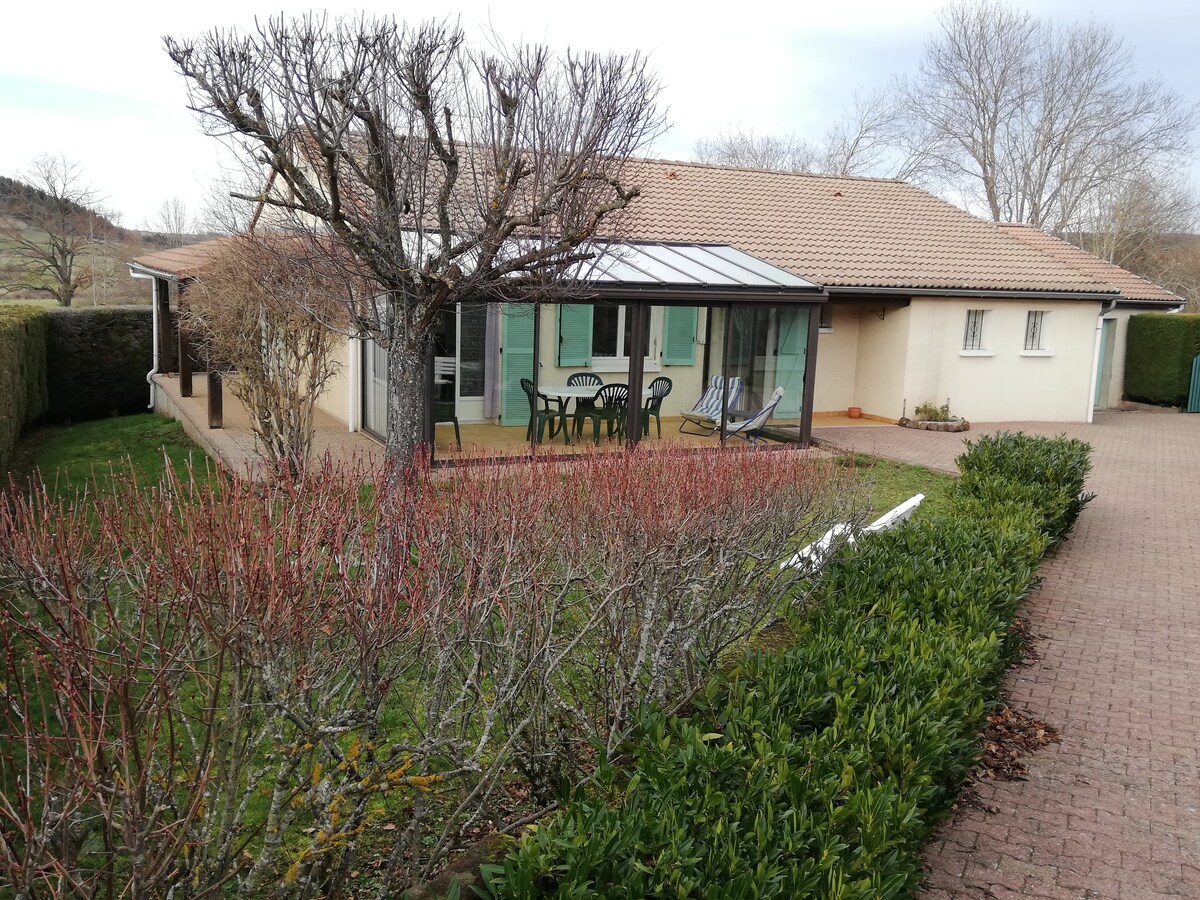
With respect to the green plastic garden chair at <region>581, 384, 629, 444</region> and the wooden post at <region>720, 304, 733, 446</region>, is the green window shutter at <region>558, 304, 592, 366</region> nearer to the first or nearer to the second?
the green plastic garden chair at <region>581, 384, 629, 444</region>

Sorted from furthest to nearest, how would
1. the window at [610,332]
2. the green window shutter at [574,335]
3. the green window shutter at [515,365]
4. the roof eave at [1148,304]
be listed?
the roof eave at [1148,304] → the window at [610,332] → the green window shutter at [574,335] → the green window shutter at [515,365]

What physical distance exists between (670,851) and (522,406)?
43.6 ft

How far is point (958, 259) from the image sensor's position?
20.6 meters

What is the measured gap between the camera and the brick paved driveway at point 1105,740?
14.4 feet

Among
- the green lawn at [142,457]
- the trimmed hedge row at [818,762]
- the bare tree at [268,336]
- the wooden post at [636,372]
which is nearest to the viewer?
the trimmed hedge row at [818,762]

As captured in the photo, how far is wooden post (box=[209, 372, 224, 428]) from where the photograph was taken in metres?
14.6

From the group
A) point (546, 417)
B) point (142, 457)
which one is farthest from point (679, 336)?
point (142, 457)

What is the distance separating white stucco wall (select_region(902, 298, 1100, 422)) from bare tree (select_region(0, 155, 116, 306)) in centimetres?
3171

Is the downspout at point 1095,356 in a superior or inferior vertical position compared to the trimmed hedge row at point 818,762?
superior

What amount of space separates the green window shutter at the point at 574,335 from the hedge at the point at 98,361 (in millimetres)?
9198

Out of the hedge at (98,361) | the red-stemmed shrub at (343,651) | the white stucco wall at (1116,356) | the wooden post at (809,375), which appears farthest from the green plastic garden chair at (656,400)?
the white stucco wall at (1116,356)

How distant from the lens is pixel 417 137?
772 cm

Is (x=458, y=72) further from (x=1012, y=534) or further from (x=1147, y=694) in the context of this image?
(x=1147, y=694)

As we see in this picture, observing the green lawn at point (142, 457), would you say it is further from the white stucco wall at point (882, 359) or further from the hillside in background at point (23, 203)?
the hillside in background at point (23, 203)
